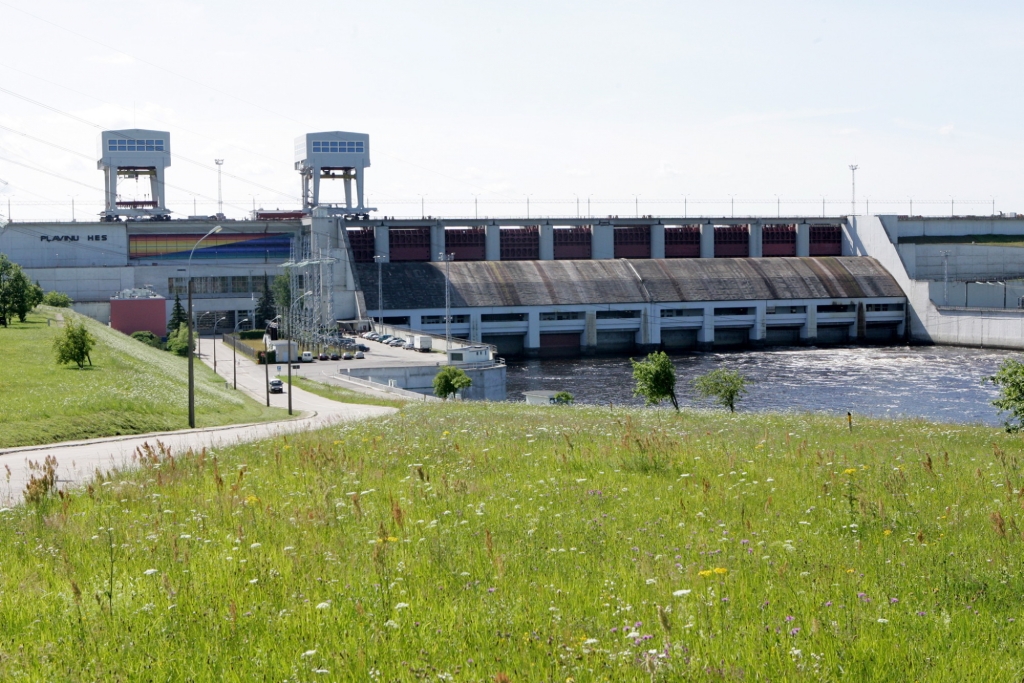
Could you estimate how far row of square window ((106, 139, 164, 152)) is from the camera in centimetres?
11825

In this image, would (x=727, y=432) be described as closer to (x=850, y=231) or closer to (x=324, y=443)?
(x=324, y=443)

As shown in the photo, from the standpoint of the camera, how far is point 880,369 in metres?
82.8

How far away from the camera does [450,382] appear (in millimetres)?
63781

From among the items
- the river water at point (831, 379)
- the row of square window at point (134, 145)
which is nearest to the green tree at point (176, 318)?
the row of square window at point (134, 145)

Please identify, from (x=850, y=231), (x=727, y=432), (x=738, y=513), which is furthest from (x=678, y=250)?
(x=738, y=513)

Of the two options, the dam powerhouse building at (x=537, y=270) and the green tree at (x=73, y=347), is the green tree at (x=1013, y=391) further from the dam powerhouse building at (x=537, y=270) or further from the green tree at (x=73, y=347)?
the dam powerhouse building at (x=537, y=270)

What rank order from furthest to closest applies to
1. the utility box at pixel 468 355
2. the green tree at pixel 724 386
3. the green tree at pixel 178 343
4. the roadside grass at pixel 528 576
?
the green tree at pixel 178 343
the utility box at pixel 468 355
the green tree at pixel 724 386
the roadside grass at pixel 528 576

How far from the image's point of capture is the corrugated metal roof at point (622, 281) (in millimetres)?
104188

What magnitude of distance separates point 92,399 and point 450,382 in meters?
34.1

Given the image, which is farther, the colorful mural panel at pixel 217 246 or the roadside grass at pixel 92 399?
the colorful mural panel at pixel 217 246

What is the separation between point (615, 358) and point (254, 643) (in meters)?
94.3

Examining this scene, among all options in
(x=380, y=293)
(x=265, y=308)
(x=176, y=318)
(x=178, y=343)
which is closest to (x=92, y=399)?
(x=178, y=343)

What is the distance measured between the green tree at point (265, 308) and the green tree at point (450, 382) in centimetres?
5460

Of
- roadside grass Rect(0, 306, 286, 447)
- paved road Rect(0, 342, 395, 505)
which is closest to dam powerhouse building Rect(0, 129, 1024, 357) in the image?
roadside grass Rect(0, 306, 286, 447)
